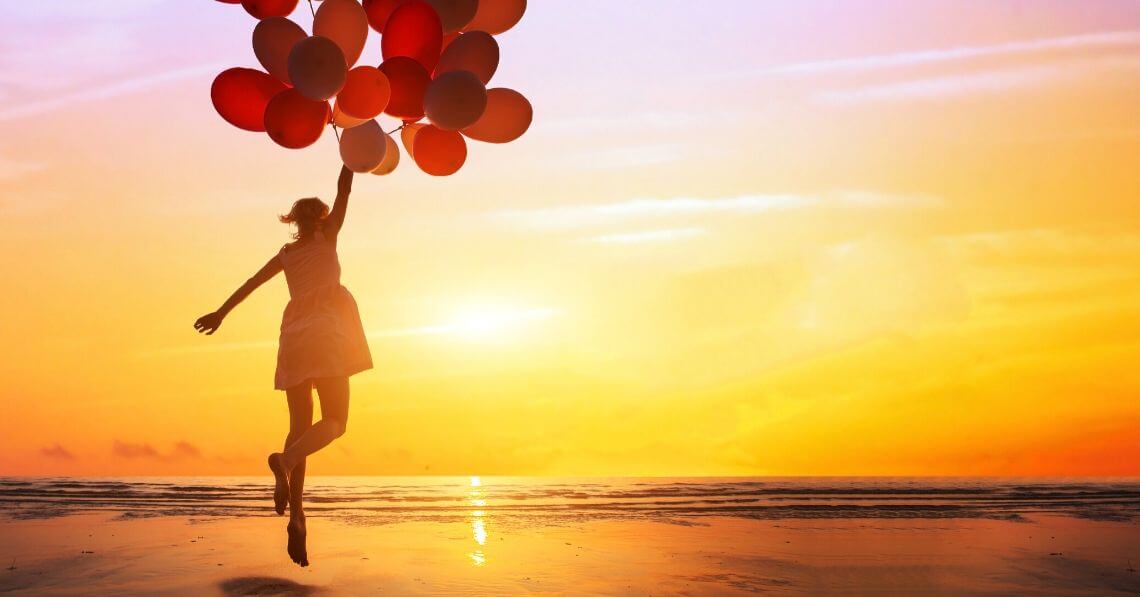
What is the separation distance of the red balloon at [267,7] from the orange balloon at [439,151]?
113cm

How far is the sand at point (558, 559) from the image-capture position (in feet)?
18.8

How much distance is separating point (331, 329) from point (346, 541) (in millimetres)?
3610

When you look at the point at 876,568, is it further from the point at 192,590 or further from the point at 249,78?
the point at 249,78

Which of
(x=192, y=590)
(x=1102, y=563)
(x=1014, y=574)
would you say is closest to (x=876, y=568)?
(x=1014, y=574)

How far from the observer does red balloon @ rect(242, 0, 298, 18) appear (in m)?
5.64

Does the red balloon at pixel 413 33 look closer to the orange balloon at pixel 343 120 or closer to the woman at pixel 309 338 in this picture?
the orange balloon at pixel 343 120

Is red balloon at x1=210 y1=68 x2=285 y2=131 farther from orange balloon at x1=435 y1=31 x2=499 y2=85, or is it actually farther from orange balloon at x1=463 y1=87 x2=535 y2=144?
orange balloon at x1=463 y1=87 x2=535 y2=144

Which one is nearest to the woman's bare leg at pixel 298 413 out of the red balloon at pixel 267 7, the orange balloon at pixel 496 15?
the red balloon at pixel 267 7

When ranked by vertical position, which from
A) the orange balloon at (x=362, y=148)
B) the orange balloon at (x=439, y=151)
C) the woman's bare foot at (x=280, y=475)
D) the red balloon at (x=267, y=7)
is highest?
the red balloon at (x=267, y=7)

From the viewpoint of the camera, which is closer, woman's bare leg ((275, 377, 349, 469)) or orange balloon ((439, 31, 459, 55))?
woman's bare leg ((275, 377, 349, 469))

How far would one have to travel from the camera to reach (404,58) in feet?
18.1

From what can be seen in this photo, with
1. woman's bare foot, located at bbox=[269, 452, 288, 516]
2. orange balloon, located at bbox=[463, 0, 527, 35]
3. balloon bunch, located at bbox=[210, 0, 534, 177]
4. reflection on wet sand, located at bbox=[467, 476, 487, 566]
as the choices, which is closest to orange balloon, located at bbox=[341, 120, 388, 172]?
balloon bunch, located at bbox=[210, 0, 534, 177]

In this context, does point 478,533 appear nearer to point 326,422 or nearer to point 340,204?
point 326,422

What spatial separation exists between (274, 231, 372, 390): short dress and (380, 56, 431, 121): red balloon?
955 mm
